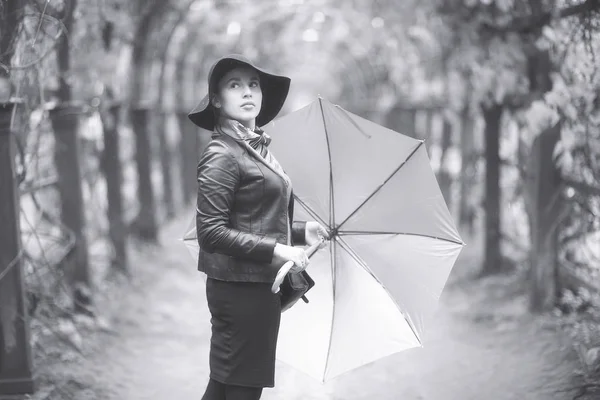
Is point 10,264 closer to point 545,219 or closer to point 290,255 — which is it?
point 290,255

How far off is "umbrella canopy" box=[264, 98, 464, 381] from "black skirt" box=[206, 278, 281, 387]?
55 cm

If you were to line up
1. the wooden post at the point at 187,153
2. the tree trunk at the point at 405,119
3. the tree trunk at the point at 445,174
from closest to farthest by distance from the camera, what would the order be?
1. the tree trunk at the point at 445,174
2. the tree trunk at the point at 405,119
3. the wooden post at the point at 187,153

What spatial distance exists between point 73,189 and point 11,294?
77.9 inches

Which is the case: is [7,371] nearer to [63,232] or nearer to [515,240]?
[63,232]

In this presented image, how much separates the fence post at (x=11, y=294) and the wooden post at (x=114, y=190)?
324 cm

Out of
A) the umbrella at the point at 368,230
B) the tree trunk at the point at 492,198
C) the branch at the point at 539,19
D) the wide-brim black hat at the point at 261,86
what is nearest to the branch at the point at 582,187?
the branch at the point at 539,19

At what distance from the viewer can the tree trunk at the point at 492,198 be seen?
7.09 metres

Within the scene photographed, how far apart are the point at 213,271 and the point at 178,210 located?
999 centimetres

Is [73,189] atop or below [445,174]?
atop

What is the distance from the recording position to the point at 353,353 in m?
3.33

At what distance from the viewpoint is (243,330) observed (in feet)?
9.22

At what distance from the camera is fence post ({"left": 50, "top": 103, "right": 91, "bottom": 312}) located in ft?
18.8

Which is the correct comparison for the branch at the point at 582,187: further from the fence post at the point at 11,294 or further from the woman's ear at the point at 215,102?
the fence post at the point at 11,294

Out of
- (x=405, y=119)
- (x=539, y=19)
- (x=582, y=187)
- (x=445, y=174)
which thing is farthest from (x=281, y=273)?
(x=405, y=119)
